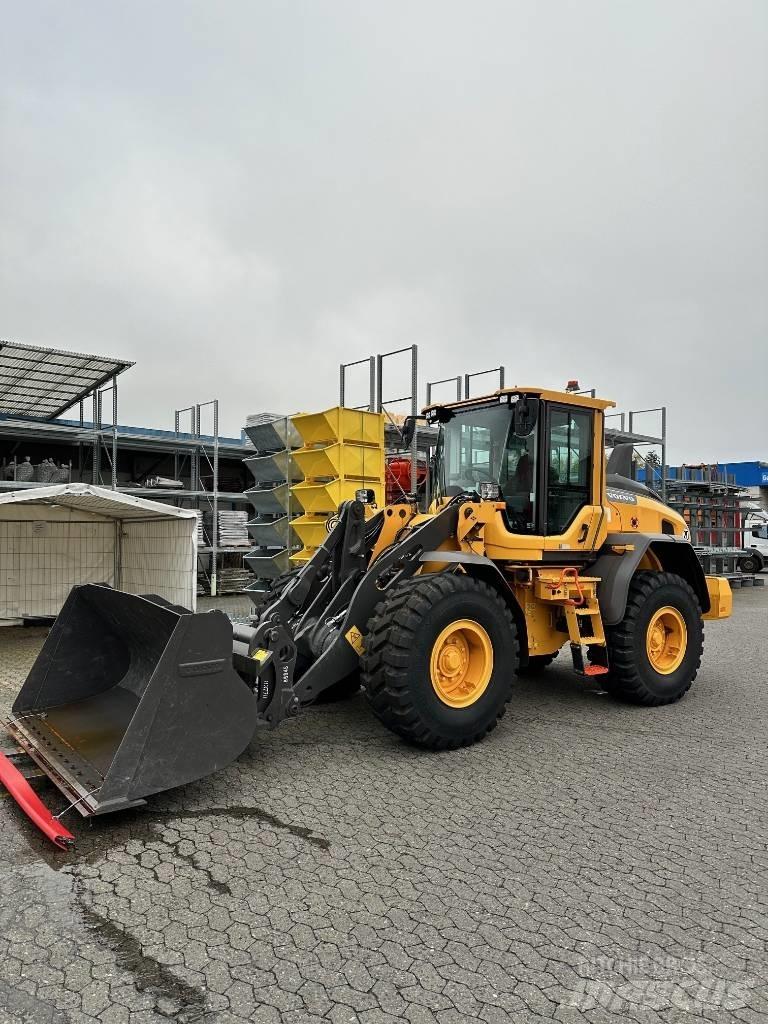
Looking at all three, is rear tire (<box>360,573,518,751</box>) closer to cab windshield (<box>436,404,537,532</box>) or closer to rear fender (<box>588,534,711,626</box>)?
cab windshield (<box>436,404,537,532</box>)

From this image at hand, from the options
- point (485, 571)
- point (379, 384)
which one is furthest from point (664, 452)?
point (485, 571)

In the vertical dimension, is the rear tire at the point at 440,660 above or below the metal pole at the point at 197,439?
below

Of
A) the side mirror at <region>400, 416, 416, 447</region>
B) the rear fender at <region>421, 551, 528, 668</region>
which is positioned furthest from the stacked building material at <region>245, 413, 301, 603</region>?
the rear fender at <region>421, 551, 528, 668</region>

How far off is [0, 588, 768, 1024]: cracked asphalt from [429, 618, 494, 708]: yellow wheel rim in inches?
17.5

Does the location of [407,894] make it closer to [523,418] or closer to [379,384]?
[523,418]

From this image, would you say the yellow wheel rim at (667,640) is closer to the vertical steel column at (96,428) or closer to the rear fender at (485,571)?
the rear fender at (485,571)

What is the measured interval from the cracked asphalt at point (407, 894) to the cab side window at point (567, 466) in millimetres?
2069

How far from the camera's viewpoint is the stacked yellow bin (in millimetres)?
11031

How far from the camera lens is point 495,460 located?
628 centimetres

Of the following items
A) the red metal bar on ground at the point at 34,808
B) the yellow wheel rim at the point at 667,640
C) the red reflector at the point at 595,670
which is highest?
the yellow wheel rim at the point at 667,640

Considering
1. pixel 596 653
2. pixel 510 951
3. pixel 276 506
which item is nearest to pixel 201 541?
pixel 276 506

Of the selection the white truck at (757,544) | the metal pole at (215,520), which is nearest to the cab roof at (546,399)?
the metal pole at (215,520)

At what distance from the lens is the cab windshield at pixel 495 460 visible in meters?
6.17

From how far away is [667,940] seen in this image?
293cm
